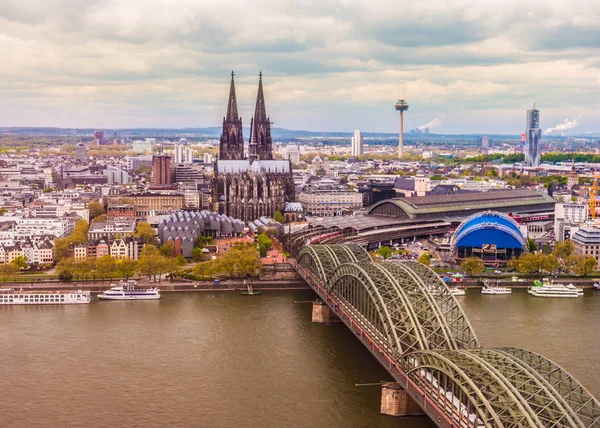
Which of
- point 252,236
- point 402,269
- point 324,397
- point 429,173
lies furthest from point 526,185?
point 324,397

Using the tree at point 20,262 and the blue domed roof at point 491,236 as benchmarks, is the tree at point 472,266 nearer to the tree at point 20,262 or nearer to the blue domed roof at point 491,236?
the blue domed roof at point 491,236

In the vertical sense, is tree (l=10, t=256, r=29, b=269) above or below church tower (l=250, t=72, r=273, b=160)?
below

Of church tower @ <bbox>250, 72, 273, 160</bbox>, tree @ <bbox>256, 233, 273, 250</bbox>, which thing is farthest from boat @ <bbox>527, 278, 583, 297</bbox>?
church tower @ <bbox>250, 72, 273, 160</bbox>

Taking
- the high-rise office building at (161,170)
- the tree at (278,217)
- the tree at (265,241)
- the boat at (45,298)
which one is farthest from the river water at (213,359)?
the high-rise office building at (161,170)

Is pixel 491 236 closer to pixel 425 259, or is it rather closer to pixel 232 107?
pixel 425 259

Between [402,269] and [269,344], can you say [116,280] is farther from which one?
[402,269]

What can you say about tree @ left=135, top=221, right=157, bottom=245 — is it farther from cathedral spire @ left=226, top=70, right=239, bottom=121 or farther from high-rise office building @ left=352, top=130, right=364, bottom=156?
high-rise office building @ left=352, top=130, right=364, bottom=156
